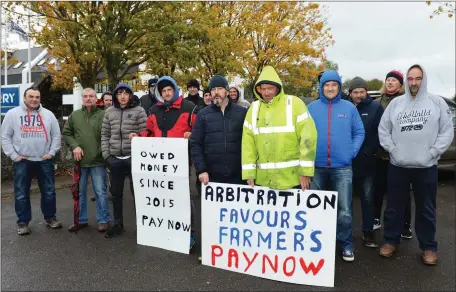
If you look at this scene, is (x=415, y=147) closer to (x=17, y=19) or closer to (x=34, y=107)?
(x=34, y=107)

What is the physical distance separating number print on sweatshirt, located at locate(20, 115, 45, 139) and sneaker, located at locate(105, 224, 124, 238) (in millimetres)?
1593

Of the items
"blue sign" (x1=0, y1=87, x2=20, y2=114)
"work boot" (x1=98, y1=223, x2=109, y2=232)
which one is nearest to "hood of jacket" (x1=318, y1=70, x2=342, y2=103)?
"work boot" (x1=98, y1=223, x2=109, y2=232)

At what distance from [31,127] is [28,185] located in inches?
31.4

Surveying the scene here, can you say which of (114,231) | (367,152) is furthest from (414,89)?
(114,231)

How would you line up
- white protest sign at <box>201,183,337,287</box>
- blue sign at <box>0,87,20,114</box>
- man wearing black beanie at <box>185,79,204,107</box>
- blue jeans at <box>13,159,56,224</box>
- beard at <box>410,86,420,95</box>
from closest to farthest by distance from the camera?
white protest sign at <box>201,183,337,287</box>, beard at <box>410,86,420,95</box>, blue jeans at <box>13,159,56,224</box>, man wearing black beanie at <box>185,79,204,107</box>, blue sign at <box>0,87,20,114</box>

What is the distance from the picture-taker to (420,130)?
12.5 ft

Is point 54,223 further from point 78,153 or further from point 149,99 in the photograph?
point 149,99

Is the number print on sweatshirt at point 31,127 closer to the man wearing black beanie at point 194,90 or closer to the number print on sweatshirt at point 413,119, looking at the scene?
the man wearing black beanie at point 194,90

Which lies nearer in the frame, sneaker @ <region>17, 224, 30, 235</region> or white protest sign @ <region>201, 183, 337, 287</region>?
white protest sign @ <region>201, 183, 337, 287</region>

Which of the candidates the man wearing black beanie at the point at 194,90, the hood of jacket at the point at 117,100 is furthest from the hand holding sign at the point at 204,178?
the man wearing black beanie at the point at 194,90

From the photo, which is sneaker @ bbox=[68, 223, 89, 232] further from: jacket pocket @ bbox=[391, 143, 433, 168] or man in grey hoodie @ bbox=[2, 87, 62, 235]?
jacket pocket @ bbox=[391, 143, 433, 168]

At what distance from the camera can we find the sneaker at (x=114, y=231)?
4.85 metres

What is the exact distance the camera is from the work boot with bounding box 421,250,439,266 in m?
3.92

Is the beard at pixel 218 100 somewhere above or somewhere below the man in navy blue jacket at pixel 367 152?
above
